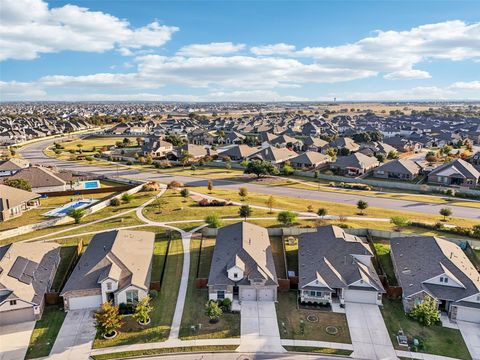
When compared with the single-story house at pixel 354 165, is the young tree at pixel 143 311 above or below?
below

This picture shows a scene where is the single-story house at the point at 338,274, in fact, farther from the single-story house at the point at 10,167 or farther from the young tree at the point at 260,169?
the single-story house at the point at 10,167

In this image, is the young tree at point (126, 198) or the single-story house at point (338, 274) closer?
the single-story house at point (338, 274)

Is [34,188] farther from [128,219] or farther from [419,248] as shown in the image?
[419,248]

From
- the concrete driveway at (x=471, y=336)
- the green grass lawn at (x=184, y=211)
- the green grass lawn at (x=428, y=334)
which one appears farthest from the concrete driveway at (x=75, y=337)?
the concrete driveway at (x=471, y=336)

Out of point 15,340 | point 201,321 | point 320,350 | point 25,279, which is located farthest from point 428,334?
point 25,279

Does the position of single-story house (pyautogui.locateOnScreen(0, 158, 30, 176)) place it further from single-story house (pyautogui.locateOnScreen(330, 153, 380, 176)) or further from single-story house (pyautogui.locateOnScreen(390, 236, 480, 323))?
single-story house (pyautogui.locateOnScreen(390, 236, 480, 323))

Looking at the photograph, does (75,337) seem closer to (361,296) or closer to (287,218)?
(361,296)
